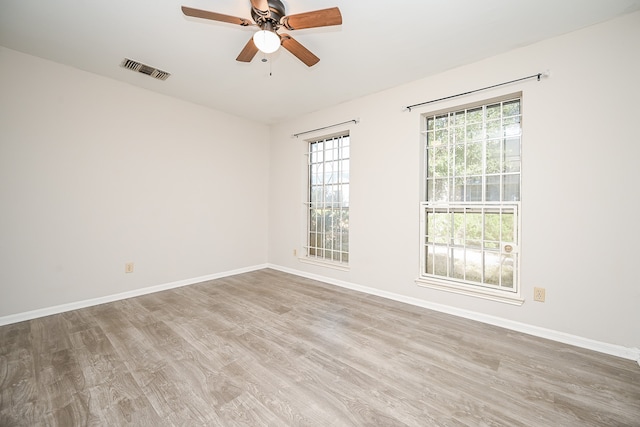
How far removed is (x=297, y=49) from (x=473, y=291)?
289 centimetres

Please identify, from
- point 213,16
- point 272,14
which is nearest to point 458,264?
point 272,14

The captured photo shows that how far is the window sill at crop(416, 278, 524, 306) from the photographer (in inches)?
98.3

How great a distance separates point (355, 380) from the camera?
1744mm

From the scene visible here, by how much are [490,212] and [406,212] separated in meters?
0.86

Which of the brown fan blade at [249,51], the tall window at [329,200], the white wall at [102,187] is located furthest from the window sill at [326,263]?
the brown fan blade at [249,51]

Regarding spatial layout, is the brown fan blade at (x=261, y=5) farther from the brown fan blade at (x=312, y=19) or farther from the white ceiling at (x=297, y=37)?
the white ceiling at (x=297, y=37)

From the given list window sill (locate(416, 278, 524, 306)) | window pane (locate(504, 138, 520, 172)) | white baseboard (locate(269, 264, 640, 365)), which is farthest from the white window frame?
window pane (locate(504, 138, 520, 172))

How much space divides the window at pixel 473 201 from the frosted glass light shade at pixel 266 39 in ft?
6.63

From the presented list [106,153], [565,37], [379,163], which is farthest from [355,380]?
[106,153]

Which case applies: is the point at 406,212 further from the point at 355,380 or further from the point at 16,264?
the point at 16,264

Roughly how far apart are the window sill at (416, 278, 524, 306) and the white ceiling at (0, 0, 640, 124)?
7.78ft

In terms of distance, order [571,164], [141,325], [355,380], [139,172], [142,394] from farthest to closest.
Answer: [139,172] < [141,325] < [571,164] < [355,380] < [142,394]

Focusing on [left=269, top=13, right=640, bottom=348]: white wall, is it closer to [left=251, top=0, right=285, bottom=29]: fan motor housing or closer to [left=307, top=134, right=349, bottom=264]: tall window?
[left=307, top=134, right=349, bottom=264]: tall window

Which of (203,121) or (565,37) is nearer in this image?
(565,37)
